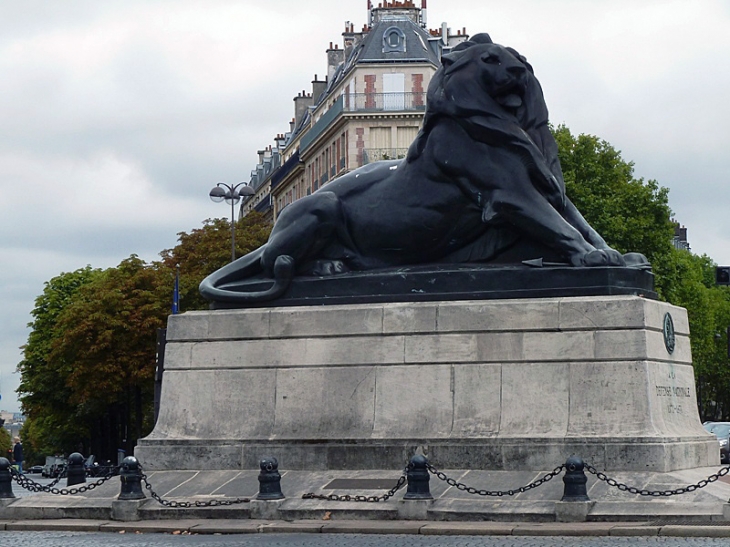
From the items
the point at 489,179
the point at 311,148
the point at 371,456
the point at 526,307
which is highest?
the point at 311,148

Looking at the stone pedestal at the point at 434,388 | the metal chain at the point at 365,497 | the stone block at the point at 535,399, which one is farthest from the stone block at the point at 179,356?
the stone block at the point at 535,399

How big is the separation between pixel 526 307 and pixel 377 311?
76.5 inches

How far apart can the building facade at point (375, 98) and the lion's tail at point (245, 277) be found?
54.1 m

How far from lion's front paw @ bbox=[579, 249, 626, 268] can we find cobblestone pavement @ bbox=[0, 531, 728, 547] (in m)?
4.40

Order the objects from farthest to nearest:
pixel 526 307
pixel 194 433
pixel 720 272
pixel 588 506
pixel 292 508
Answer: pixel 720 272 → pixel 194 433 → pixel 526 307 → pixel 292 508 → pixel 588 506

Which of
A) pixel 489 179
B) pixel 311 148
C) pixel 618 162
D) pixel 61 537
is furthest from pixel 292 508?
pixel 311 148

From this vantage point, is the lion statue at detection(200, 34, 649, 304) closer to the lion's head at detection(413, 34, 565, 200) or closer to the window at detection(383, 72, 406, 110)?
the lion's head at detection(413, 34, 565, 200)

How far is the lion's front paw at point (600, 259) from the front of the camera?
682 inches

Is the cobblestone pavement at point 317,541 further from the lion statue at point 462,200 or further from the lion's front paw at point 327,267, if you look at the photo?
the lion's front paw at point 327,267

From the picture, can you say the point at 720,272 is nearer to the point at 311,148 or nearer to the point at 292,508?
the point at 292,508

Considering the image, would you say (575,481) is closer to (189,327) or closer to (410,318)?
(410,318)

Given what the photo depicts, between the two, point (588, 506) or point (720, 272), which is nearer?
point (588, 506)

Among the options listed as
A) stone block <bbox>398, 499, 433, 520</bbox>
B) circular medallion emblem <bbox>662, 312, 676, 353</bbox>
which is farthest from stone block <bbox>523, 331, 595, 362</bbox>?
stone block <bbox>398, 499, 433, 520</bbox>

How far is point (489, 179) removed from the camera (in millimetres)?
17953
